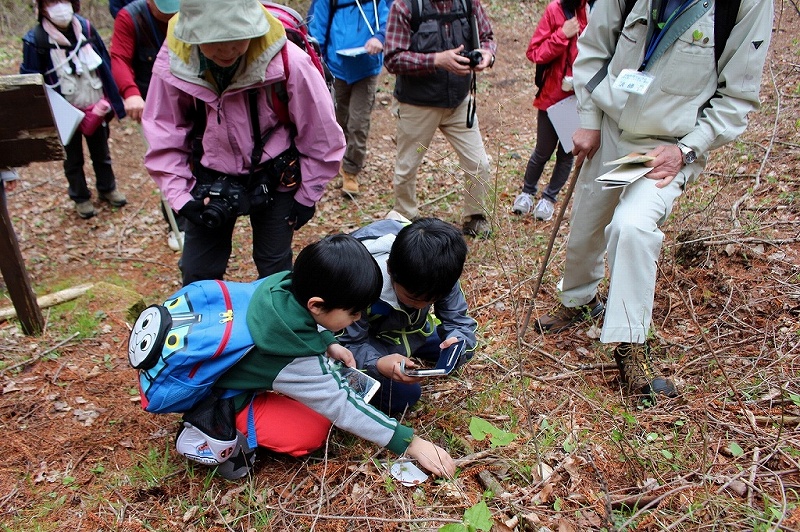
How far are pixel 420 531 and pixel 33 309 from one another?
10.2 feet

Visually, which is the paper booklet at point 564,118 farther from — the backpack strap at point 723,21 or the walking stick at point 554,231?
the backpack strap at point 723,21

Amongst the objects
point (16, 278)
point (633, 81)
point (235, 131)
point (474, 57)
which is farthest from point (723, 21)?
point (16, 278)

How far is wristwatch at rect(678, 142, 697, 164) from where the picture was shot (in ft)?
9.60

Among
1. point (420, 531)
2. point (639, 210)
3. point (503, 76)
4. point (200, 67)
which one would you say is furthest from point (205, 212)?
point (503, 76)

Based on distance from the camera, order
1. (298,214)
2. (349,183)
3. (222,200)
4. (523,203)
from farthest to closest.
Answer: (349,183) → (523,203) → (298,214) → (222,200)

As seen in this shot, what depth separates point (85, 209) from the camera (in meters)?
6.57

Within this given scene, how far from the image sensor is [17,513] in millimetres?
2521

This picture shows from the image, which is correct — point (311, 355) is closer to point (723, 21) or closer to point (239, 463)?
point (239, 463)

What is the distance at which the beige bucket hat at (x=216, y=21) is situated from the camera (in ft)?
8.91

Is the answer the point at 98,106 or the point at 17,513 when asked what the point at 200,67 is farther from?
the point at 98,106

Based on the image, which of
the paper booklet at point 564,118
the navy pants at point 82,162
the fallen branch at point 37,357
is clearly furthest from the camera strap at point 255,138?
the navy pants at point 82,162

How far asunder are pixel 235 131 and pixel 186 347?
137 centimetres

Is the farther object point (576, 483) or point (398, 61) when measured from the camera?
point (398, 61)

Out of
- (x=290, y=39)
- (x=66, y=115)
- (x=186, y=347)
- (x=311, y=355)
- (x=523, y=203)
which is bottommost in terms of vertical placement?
(x=523, y=203)
